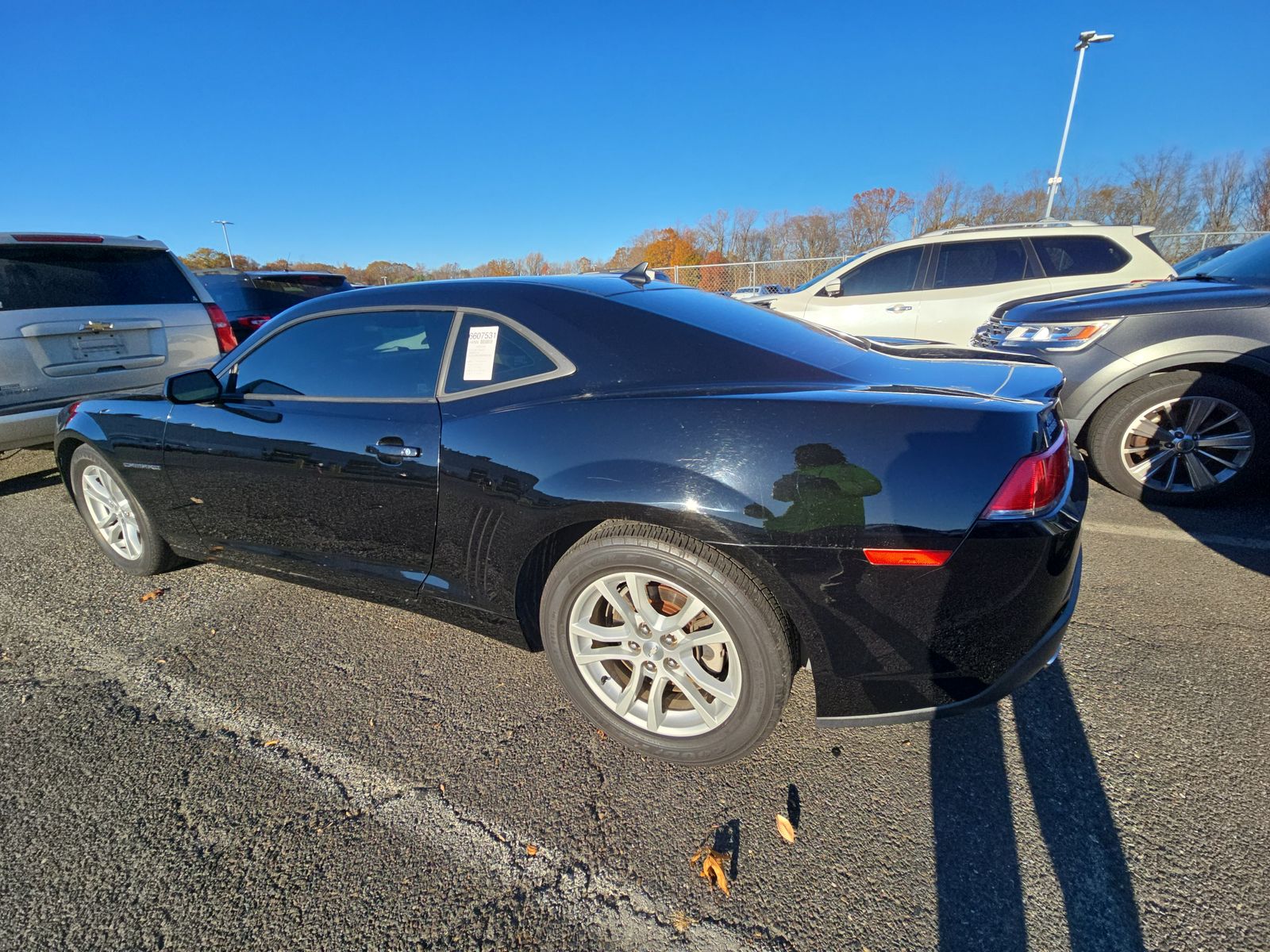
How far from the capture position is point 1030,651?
5.22 feet

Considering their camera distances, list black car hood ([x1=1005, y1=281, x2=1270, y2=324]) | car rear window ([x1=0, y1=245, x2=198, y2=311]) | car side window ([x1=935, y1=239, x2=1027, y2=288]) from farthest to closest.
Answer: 1. car side window ([x1=935, y1=239, x2=1027, y2=288])
2. car rear window ([x1=0, y1=245, x2=198, y2=311])
3. black car hood ([x1=1005, y1=281, x2=1270, y2=324])

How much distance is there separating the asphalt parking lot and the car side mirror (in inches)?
42.2

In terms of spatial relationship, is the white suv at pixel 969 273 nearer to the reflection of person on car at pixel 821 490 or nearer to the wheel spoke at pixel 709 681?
the reflection of person on car at pixel 821 490

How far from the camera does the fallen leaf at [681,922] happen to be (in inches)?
54.8

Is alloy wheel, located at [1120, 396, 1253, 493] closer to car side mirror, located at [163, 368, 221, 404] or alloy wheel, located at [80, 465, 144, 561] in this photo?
car side mirror, located at [163, 368, 221, 404]

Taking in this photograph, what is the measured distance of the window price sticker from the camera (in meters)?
2.05

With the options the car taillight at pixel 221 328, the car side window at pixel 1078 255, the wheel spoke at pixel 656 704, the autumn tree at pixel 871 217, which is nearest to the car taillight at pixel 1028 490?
the wheel spoke at pixel 656 704

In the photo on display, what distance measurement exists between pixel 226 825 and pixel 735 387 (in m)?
1.95

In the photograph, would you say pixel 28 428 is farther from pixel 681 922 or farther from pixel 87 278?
pixel 681 922

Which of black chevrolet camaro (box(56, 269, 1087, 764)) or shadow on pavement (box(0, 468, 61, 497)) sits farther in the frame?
shadow on pavement (box(0, 468, 61, 497))

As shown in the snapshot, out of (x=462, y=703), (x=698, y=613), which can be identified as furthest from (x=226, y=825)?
(x=698, y=613)

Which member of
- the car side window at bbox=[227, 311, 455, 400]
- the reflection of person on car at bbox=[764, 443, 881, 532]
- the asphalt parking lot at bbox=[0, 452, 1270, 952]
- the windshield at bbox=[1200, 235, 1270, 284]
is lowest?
the asphalt parking lot at bbox=[0, 452, 1270, 952]

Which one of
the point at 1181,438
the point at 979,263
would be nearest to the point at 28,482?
the point at 1181,438

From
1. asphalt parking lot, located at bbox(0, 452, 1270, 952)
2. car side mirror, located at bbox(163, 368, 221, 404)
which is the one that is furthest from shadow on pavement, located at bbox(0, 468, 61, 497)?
car side mirror, located at bbox(163, 368, 221, 404)
